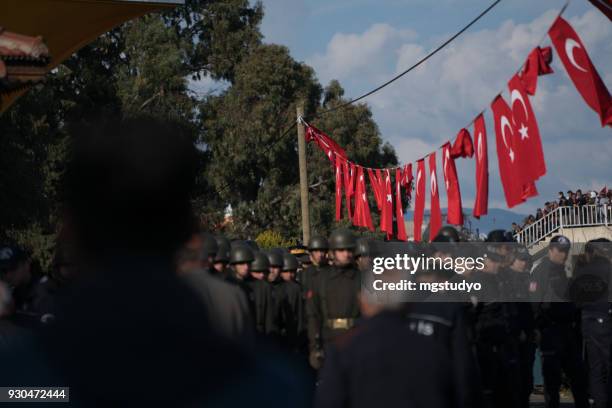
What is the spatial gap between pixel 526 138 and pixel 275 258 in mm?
4786

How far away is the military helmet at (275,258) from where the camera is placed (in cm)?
1521

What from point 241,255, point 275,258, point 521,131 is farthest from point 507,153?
point 275,258

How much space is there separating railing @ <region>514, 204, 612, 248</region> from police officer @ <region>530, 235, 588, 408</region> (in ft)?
86.9

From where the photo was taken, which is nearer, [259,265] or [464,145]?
[259,265]

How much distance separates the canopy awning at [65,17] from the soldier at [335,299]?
18.5 feet

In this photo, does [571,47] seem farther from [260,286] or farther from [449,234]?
[260,286]

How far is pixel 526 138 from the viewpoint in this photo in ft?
38.8

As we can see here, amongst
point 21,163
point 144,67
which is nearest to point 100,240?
point 21,163

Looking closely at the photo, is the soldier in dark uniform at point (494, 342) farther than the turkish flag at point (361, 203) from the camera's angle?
No

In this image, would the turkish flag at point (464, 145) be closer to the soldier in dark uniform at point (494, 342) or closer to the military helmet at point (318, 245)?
the military helmet at point (318, 245)

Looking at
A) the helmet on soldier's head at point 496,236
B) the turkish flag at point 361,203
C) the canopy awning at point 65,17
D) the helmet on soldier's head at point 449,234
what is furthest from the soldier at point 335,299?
the turkish flag at point 361,203

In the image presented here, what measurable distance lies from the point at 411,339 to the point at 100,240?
2.43m

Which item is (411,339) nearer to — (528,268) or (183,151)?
(183,151)

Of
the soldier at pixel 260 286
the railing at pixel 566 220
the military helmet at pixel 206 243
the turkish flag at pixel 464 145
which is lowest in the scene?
the military helmet at pixel 206 243
